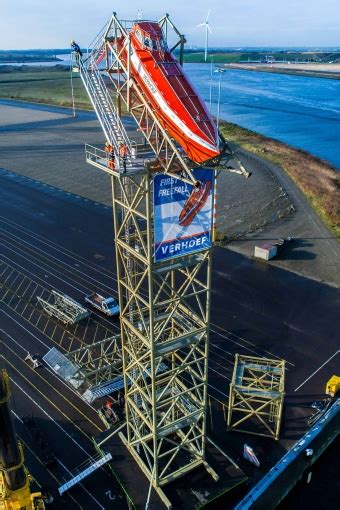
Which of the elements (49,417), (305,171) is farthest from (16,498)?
(305,171)

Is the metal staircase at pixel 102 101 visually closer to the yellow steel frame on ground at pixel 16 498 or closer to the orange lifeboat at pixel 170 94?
the orange lifeboat at pixel 170 94

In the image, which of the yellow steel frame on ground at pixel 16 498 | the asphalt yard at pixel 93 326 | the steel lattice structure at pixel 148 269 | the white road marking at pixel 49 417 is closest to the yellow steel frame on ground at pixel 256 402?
the asphalt yard at pixel 93 326

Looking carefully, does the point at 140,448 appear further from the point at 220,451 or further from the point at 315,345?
the point at 315,345

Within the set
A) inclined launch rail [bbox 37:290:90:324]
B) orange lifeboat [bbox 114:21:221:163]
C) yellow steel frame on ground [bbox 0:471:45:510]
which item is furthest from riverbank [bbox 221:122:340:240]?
yellow steel frame on ground [bbox 0:471:45:510]

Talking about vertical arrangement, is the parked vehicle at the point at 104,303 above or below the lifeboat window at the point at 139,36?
below

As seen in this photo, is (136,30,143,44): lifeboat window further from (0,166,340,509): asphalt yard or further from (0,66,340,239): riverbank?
(0,66,340,239): riverbank

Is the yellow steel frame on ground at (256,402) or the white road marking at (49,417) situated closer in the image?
the white road marking at (49,417)
